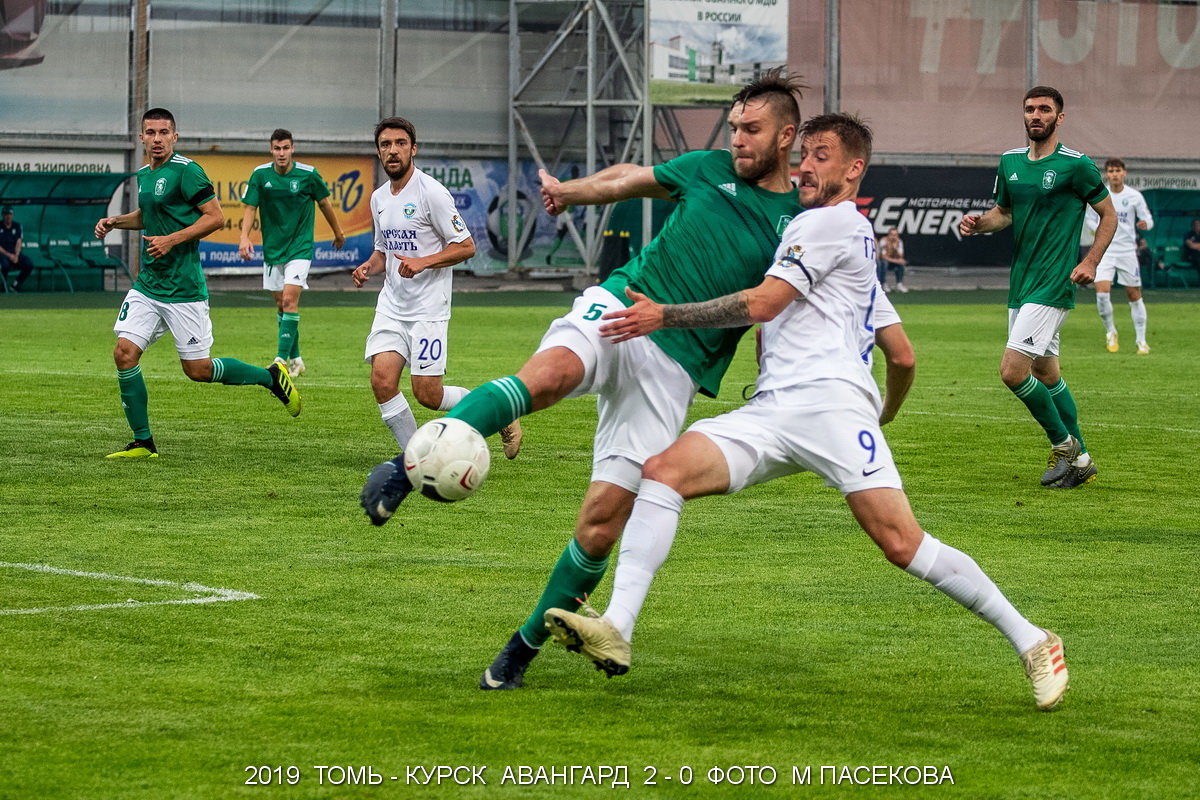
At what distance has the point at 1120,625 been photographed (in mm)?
7078

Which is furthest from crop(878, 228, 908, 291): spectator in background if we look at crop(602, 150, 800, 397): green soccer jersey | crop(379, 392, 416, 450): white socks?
crop(602, 150, 800, 397): green soccer jersey

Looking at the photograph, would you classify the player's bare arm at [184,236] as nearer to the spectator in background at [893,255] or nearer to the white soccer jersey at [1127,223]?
the white soccer jersey at [1127,223]

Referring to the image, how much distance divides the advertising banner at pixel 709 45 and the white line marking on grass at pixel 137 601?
35409 millimetres

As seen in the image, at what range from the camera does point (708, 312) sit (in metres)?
5.74

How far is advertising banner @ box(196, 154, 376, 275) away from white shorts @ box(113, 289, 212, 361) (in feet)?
91.9

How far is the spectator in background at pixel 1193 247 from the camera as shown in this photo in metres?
43.4

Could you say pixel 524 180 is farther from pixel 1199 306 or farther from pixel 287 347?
pixel 287 347

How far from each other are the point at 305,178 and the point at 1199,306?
71.5 feet

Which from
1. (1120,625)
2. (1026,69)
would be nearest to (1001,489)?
(1120,625)

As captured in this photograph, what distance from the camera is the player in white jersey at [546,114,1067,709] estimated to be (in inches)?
222

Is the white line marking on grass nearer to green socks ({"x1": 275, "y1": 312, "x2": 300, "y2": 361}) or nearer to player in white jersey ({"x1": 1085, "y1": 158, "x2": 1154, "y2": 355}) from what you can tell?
green socks ({"x1": 275, "y1": 312, "x2": 300, "y2": 361})

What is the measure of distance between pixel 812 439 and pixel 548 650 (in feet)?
4.75

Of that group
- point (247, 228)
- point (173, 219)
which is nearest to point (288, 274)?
point (247, 228)

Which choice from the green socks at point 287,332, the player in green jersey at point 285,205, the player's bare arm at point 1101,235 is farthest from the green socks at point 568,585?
the player in green jersey at point 285,205
